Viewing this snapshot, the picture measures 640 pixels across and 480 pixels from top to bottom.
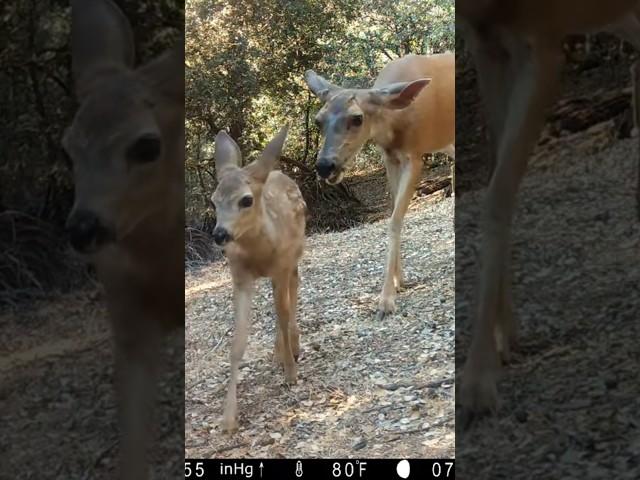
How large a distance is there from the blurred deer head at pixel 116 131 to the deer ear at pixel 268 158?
149mm

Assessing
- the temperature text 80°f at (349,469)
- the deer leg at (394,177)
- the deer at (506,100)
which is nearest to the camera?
the deer at (506,100)

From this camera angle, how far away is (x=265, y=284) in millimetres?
1218

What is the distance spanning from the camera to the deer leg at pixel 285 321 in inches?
45.8

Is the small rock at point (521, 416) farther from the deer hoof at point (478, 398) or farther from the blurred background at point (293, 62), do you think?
the blurred background at point (293, 62)

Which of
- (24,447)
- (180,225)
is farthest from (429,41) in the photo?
(24,447)

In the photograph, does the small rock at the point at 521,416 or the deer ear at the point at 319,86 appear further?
the deer ear at the point at 319,86

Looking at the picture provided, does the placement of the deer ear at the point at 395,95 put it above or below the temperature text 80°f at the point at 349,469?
above

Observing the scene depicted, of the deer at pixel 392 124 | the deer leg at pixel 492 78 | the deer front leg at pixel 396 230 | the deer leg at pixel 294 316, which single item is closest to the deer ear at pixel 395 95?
the deer at pixel 392 124

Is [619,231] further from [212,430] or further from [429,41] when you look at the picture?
[212,430]

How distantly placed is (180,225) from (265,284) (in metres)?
0.22

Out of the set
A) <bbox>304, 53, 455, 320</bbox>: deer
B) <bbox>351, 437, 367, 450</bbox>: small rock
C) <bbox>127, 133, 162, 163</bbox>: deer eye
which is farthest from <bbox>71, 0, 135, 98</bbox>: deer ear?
<bbox>351, 437, 367, 450</bbox>: small rock

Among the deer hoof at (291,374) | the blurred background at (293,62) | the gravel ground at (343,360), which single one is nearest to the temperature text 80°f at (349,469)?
the gravel ground at (343,360)

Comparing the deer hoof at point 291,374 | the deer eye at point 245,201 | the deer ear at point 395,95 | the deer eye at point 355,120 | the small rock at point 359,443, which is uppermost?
the deer ear at point 395,95

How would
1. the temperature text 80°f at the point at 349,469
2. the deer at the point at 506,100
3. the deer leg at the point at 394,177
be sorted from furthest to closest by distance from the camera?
the deer leg at the point at 394,177, the temperature text 80°f at the point at 349,469, the deer at the point at 506,100
